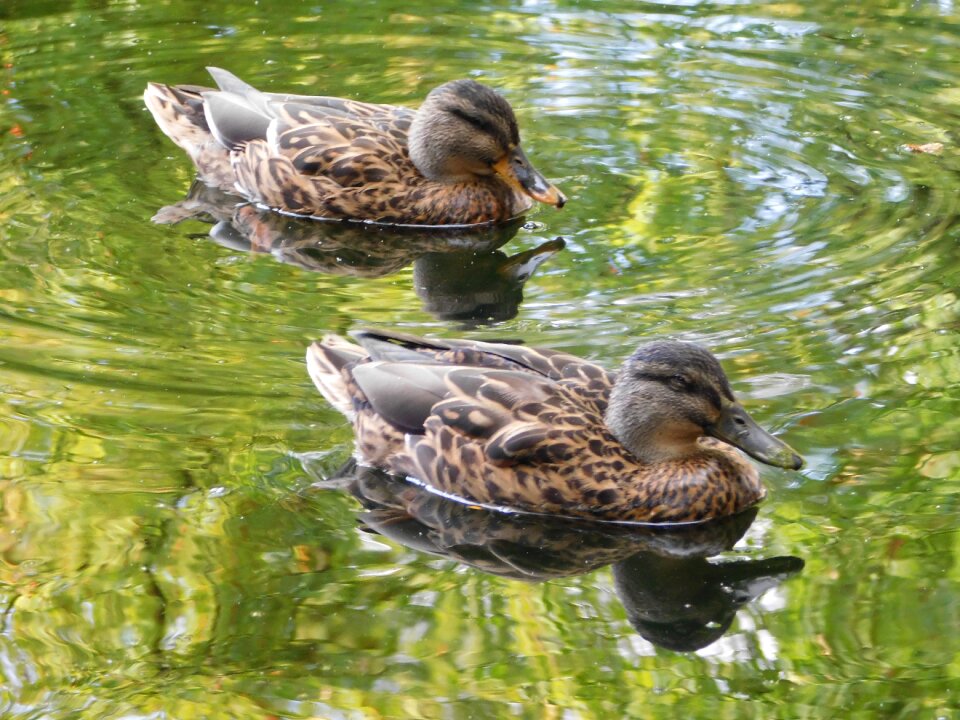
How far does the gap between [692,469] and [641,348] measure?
1.86ft

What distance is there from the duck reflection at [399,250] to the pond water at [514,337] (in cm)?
4

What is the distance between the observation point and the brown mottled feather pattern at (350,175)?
10242mm

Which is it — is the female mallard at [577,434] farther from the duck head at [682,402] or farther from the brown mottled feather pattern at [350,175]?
the brown mottled feather pattern at [350,175]

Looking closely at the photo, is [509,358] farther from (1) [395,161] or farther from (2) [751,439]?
(1) [395,161]

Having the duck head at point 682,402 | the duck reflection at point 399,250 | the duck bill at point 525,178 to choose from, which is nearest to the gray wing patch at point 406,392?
the duck head at point 682,402

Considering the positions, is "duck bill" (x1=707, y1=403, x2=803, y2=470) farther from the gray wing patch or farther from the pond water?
the gray wing patch

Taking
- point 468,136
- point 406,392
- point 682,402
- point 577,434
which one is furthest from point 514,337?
point 468,136

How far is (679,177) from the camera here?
34.0 feet

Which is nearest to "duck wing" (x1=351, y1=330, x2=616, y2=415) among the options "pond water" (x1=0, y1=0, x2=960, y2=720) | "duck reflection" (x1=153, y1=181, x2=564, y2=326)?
"pond water" (x1=0, y1=0, x2=960, y2=720)

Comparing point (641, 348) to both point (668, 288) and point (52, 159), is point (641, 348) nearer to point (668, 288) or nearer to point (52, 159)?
point (668, 288)

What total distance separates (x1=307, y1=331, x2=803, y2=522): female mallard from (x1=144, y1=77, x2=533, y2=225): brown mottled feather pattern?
319cm

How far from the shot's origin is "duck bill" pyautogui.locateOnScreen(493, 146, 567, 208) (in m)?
9.97

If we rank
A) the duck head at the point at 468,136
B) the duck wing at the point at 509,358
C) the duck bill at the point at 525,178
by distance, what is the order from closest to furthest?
the duck wing at the point at 509,358
the duck bill at the point at 525,178
the duck head at the point at 468,136

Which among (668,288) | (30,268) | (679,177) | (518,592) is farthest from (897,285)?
(30,268)
